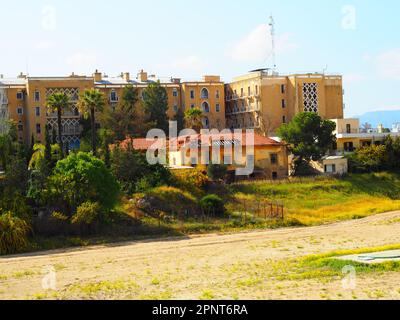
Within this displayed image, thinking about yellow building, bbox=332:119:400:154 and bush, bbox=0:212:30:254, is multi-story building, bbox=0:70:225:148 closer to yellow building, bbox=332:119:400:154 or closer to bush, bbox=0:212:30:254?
yellow building, bbox=332:119:400:154

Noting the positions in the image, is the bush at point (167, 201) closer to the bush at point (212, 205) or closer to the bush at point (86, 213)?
the bush at point (212, 205)

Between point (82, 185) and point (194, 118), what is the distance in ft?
97.3

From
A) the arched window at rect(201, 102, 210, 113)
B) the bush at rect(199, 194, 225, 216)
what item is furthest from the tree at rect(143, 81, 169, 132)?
the bush at rect(199, 194, 225, 216)

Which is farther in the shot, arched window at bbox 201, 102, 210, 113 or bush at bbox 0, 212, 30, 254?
arched window at bbox 201, 102, 210, 113

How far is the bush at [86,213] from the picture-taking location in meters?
51.3

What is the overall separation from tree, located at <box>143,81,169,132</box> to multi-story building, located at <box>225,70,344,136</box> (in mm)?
10267

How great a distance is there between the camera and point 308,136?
238 feet

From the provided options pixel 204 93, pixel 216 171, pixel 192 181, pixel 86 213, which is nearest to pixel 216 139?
pixel 216 171

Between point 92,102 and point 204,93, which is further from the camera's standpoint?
point 204,93

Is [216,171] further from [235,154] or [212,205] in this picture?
[212,205]

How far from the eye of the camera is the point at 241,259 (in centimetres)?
4338

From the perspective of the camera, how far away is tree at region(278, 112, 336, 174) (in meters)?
71.9

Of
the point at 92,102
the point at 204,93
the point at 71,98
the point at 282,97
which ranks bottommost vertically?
the point at 92,102

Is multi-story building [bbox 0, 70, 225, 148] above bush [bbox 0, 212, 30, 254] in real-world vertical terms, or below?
above
